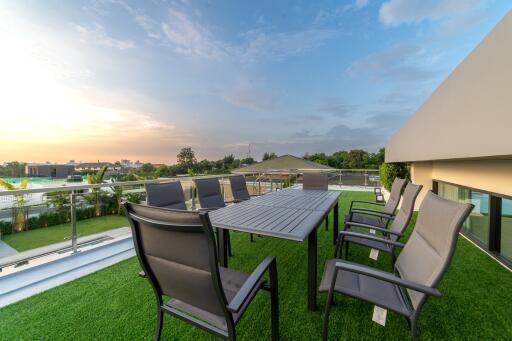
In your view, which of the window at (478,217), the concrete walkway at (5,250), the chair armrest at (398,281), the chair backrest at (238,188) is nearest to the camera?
the chair armrest at (398,281)

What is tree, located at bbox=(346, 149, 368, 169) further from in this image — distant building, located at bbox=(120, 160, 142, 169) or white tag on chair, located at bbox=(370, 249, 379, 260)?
white tag on chair, located at bbox=(370, 249, 379, 260)

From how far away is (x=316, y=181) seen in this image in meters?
5.44

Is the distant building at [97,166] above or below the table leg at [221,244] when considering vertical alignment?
above

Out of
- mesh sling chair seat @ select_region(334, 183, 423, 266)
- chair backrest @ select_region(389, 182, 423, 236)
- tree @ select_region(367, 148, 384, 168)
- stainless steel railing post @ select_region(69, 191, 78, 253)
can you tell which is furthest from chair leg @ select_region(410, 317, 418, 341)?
tree @ select_region(367, 148, 384, 168)

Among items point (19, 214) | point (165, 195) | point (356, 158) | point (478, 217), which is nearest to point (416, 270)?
point (165, 195)

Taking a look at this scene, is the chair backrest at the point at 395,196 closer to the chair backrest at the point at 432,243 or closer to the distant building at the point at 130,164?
the chair backrest at the point at 432,243

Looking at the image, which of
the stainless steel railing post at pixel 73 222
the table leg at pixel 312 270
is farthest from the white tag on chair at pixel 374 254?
the stainless steel railing post at pixel 73 222

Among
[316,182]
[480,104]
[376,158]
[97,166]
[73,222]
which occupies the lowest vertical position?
[73,222]

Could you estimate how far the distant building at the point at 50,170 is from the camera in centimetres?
974

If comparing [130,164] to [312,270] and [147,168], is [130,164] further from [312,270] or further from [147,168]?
[312,270]

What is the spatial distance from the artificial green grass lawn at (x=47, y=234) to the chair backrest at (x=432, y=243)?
12.2 ft

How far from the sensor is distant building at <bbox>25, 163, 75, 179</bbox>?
32.0 ft

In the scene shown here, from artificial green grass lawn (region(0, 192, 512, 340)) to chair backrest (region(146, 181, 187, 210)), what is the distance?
97 centimetres

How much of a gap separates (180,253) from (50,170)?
13989mm
